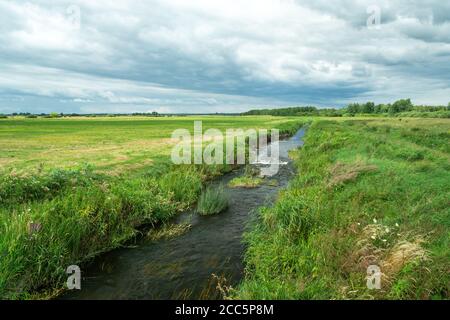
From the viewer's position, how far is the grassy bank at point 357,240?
6.48 metres

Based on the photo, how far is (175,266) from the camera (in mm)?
9430

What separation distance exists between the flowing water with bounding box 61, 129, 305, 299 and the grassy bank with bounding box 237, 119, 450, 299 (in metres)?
0.79

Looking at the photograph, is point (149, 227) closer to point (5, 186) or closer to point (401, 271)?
point (5, 186)

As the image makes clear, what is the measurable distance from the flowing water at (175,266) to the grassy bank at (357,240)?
79 centimetres

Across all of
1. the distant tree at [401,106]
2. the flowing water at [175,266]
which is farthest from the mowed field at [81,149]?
the distant tree at [401,106]

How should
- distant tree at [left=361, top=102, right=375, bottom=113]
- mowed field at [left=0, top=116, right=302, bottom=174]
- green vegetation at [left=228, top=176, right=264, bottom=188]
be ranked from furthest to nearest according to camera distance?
distant tree at [left=361, top=102, right=375, bottom=113]
mowed field at [left=0, top=116, right=302, bottom=174]
green vegetation at [left=228, top=176, right=264, bottom=188]

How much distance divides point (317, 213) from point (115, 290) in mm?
7052

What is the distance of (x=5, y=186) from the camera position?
34.1 feet

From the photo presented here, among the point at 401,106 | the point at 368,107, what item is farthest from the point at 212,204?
the point at 368,107

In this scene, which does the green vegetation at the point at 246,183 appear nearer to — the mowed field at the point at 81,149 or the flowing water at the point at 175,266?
the flowing water at the point at 175,266

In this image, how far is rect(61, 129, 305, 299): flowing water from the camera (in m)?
8.09

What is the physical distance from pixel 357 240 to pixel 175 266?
18.3ft

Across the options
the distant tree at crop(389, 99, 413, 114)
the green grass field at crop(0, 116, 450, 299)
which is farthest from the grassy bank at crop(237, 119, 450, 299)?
the distant tree at crop(389, 99, 413, 114)

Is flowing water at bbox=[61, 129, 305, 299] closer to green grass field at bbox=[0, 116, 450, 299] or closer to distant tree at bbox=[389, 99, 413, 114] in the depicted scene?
green grass field at bbox=[0, 116, 450, 299]
